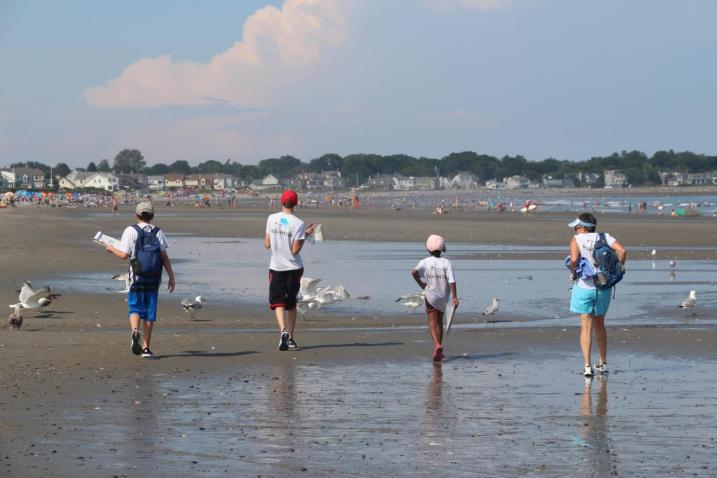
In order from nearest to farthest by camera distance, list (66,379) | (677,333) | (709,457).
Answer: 1. (709,457)
2. (66,379)
3. (677,333)

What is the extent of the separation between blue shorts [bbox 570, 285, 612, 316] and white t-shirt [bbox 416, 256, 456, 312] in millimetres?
1528

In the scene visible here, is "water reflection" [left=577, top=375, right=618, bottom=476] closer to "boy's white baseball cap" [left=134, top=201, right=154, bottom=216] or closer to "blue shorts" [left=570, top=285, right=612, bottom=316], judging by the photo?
"blue shorts" [left=570, top=285, right=612, bottom=316]

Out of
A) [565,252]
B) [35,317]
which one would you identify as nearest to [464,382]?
[35,317]

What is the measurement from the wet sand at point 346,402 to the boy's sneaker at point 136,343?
0.86 feet

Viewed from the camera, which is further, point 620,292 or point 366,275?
point 366,275

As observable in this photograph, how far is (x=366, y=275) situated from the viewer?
2303cm

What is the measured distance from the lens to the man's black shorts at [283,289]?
12.0 meters

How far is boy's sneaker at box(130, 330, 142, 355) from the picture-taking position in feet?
36.8

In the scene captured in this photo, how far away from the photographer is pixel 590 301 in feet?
35.0

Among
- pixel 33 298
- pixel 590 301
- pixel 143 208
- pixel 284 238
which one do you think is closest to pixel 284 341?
pixel 284 238

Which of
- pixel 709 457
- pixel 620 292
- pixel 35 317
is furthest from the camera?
pixel 620 292

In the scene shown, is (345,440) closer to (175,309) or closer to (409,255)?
(175,309)

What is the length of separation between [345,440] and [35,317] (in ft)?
29.3

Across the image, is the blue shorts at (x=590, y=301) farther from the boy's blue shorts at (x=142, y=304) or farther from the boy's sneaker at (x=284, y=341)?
the boy's blue shorts at (x=142, y=304)
